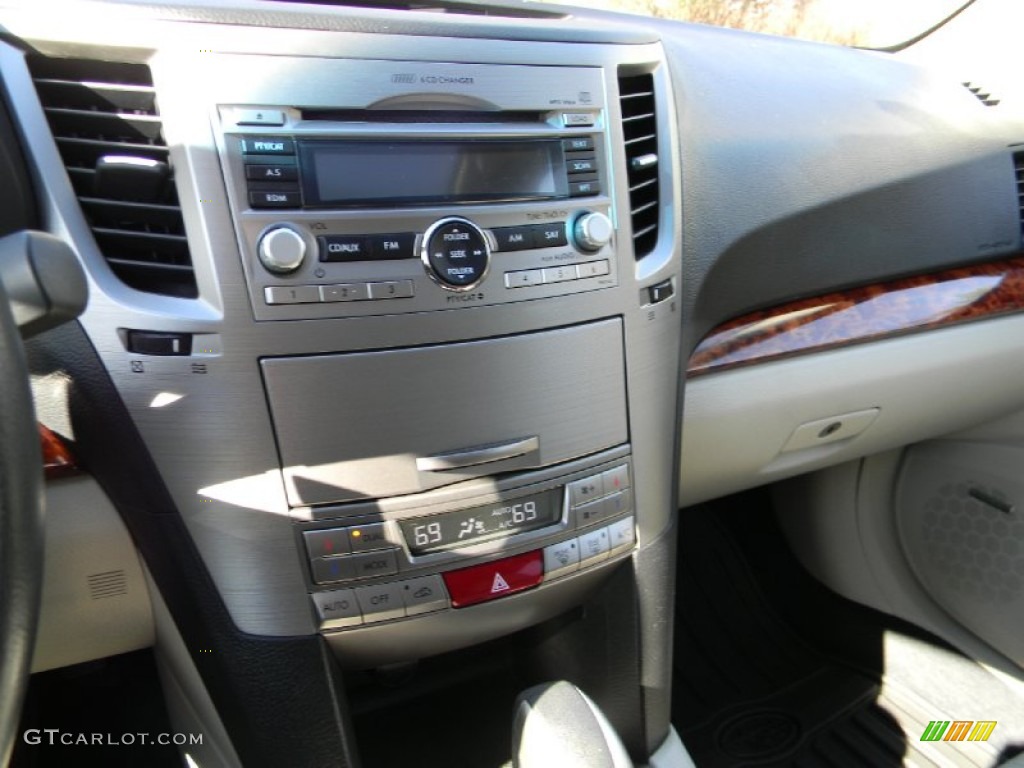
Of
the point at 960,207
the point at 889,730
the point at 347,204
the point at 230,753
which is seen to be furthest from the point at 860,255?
the point at 230,753

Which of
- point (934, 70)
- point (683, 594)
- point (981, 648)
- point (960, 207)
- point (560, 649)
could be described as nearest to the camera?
point (560, 649)

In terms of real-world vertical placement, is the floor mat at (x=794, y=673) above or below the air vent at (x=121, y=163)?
below

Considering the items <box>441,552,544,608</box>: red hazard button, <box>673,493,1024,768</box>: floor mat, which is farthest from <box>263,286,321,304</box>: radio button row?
<box>673,493,1024,768</box>: floor mat

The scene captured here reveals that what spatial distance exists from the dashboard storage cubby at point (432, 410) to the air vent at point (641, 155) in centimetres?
14

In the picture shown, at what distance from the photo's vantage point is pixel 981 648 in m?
1.66

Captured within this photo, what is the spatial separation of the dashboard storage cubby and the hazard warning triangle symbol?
134mm

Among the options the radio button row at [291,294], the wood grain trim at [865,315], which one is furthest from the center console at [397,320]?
the wood grain trim at [865,315]

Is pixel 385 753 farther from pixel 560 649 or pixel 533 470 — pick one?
pixel 533 470

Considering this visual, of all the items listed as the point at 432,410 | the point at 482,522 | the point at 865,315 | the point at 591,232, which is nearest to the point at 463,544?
the point at 482,522

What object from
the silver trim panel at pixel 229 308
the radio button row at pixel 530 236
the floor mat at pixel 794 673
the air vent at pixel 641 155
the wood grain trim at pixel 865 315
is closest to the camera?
the silver trim panel at pixel 229 308

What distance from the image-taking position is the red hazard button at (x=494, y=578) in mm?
913

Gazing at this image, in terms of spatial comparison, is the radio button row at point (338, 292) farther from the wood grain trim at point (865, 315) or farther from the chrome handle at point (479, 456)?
the wood grain trim at point (865, 315)

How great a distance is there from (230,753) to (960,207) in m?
1.37

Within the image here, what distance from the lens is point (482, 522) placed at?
90 cm
